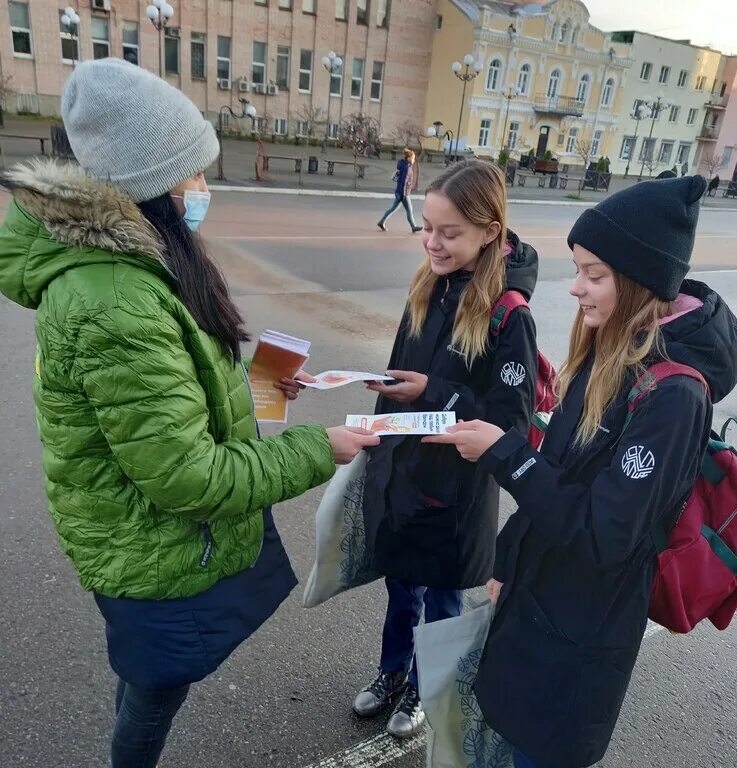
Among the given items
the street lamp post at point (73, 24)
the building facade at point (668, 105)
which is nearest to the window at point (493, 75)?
the building facade at point (668, 105)

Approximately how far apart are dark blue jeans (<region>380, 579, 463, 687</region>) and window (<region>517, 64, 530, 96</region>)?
4739 cm

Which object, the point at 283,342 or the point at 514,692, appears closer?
the point at 514,692

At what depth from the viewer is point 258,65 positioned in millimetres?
38781

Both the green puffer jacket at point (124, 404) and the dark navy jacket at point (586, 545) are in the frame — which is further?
the dark navy jacket at point (586, 545)

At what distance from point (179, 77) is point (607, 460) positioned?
40.9 m

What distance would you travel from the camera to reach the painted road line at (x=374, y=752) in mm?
2338

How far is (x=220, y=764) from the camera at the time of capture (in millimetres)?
2293

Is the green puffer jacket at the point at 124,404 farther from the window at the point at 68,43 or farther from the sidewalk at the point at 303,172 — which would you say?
the window at the point at 68,43

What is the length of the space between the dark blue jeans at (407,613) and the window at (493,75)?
45804 millimetres

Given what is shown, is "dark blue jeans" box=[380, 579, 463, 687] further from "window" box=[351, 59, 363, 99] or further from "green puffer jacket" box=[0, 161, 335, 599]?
"window" box=[351, 59, 363, 99]

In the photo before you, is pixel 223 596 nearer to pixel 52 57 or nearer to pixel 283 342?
pixel 283 342

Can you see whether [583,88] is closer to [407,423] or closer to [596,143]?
[596,143]

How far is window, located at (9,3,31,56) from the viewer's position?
31.8 metres

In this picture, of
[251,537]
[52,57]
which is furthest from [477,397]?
[52,57]
